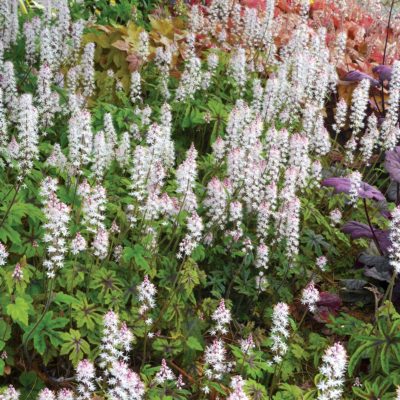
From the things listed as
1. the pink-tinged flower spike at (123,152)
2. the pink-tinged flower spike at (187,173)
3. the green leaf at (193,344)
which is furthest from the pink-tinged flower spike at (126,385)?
the pink-tinged flower spike at (123,152)

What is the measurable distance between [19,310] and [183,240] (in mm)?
1121

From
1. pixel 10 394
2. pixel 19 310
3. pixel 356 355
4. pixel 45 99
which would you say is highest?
pixel 45 99

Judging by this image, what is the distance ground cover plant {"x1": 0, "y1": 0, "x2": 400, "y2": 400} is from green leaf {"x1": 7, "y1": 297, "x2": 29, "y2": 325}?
0.01 m

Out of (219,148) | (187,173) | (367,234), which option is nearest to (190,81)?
(219,148)

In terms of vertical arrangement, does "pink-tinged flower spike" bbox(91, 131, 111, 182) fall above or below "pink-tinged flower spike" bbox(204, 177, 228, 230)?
above

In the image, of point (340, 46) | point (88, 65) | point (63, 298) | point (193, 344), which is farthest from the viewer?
point (340, 46)

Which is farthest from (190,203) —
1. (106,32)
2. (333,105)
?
(333,105)

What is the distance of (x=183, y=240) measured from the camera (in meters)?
3.43

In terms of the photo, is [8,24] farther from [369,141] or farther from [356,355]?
[356,355]

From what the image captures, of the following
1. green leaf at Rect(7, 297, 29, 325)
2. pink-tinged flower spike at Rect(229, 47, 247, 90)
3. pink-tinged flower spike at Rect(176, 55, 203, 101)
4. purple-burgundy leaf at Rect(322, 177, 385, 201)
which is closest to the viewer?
green leaf at Rect(7, 297, 29, 325)

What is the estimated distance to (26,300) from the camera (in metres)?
2.88

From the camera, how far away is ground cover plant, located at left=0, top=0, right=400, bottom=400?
9.75 feet

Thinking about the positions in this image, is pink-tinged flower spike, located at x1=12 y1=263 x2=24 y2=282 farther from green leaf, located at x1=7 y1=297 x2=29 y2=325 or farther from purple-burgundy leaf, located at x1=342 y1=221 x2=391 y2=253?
purple-burgundy leaf, located at x1=342 y1=221 x2=391 y2=253

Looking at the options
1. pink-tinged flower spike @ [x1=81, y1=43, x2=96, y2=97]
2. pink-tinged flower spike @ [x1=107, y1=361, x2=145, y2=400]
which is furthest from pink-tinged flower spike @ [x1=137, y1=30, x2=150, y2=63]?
pink-tinged flower spike @ [x1=107, y1=361, x2=145, y2=400]
